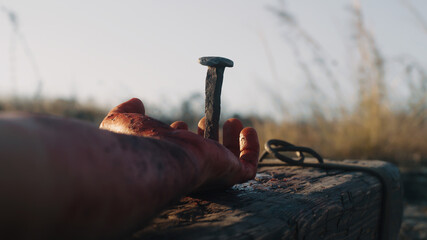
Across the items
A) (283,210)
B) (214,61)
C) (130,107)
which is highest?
(214,61)

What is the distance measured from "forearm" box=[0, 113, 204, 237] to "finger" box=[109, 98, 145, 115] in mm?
401

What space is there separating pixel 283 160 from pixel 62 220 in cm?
131

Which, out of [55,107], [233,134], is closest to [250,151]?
[233,134]

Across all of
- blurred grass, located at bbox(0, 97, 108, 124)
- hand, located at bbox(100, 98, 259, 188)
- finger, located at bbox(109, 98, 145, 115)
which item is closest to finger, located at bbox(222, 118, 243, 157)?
hand, located at bbox(100, 98, 259, 188)

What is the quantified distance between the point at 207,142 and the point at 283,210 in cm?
29

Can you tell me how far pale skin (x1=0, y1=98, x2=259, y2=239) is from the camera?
0.48 m

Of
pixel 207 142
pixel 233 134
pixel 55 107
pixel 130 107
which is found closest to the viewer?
pixel 207 142

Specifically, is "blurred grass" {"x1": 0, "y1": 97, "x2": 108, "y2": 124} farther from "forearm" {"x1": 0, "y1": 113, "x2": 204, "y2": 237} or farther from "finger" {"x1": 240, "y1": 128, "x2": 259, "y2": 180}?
"forearm" {"x1": 0, "y1": 113, "x2": 204, "y2": 237}

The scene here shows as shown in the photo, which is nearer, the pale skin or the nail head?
the pale skin

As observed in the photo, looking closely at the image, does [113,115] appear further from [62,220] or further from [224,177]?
[62,220]

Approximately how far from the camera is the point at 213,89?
1.18m

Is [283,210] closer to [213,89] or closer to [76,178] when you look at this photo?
[213,89]

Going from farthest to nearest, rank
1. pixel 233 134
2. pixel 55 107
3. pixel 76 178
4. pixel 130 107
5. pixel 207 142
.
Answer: pixel 55 107
pixel 233 134
pixel 130 107
pixel 207 142
pixel 76 178

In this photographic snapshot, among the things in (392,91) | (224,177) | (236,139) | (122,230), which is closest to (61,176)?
(122,230)
